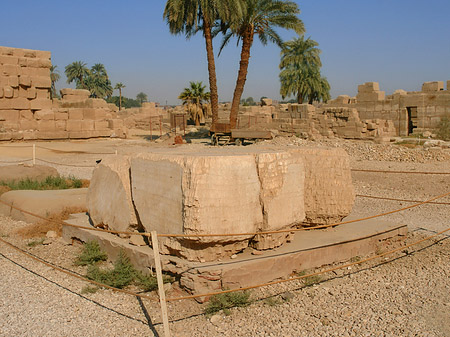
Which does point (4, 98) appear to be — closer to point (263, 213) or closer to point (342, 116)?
point (342, 116)

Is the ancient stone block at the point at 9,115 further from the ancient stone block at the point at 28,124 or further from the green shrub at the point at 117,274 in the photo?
the green shrub at the point at 117,274

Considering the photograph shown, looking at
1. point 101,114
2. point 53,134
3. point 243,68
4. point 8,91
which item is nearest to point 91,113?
point 101,114

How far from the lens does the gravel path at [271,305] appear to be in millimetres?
3322

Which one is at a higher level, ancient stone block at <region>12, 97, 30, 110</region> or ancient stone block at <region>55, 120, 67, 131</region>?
ancient stone block at <region>12, 97, 30, 110</region>

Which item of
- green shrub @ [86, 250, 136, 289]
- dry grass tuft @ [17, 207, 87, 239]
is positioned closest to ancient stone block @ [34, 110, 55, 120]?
dry grass tuft @ [17, 207, 87, 239]

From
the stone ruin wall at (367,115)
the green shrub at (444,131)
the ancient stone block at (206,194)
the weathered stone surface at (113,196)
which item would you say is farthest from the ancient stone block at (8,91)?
the green shrub at (444,131)

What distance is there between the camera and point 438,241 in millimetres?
5328

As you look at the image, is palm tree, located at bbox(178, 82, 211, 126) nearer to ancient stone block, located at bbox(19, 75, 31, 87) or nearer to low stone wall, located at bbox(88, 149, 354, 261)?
ancient stone block, located at bbox(19, 75, 31, 87)

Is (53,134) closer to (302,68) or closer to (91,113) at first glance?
(91,113)

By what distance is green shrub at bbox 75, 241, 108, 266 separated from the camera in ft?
15.2

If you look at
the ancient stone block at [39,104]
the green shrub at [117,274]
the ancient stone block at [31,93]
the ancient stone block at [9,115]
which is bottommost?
the green shrub at [117,274]

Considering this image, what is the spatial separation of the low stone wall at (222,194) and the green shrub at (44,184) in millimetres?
3695

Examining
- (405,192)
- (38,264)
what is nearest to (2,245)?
(38,264)

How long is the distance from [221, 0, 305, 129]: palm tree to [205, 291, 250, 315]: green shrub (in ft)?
45.8
